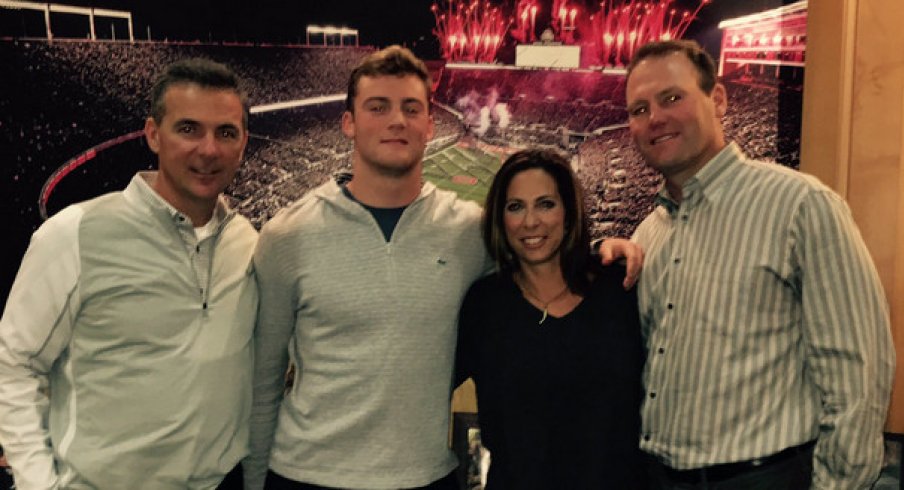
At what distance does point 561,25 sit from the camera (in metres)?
2.59

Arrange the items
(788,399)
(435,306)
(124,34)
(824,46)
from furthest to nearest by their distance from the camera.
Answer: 1. (124,34)
2. (824,46)
3. (435,306)
4. (788,399)

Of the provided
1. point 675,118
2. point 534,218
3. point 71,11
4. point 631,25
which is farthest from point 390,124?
point 71,11

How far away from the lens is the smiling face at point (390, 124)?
173 cm

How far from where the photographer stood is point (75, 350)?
5.08ft

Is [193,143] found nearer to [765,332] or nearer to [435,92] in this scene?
[435,92]

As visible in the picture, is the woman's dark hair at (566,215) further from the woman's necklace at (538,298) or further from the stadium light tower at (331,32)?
the stadium light tower at (331,32)

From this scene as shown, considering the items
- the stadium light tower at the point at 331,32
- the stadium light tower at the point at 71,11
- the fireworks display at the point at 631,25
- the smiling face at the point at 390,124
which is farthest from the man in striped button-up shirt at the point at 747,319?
the stadium light tower at the point at 71,11

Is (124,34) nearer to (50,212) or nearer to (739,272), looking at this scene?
(50,212)

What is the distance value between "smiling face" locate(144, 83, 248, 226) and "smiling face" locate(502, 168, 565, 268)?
73cm

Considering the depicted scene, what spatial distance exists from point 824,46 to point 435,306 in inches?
65.2

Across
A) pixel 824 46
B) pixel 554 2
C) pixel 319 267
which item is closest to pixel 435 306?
pixel 319 267

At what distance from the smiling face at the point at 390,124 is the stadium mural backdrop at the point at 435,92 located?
0.88 meters

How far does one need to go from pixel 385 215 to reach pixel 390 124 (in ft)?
0.78

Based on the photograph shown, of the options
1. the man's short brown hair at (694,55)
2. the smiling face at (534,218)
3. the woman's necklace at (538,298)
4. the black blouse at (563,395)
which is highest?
the man's short brown hair at (694,55)
